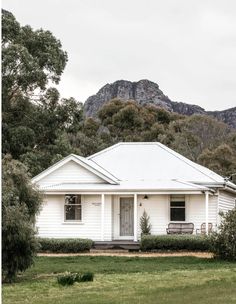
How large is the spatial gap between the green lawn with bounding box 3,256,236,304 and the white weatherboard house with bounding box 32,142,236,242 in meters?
5.87

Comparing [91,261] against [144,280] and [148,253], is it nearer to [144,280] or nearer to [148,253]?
[148,253]

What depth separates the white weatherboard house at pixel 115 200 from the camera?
3198 cm

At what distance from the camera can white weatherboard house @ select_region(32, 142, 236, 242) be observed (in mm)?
31984

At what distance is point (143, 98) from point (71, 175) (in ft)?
194

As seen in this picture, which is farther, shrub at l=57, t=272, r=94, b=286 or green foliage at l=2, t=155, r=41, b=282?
green foliage at l=2, t=155, r=41, b=282

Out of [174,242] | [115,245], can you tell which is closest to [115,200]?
[115,245]

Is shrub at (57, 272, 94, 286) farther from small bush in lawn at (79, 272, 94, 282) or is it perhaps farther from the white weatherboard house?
the white weatherboard house

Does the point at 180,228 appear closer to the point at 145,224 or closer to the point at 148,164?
the point at 145,224

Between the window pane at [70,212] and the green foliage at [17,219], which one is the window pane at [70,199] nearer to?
the window pane at [70,212]

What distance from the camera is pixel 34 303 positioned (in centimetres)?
1373

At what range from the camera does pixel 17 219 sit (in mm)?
18578

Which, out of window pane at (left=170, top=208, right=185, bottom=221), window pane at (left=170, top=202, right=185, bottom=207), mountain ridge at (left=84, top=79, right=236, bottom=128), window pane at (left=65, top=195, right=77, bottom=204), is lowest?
window pane at (left=170, top=208, right=185, bottom=221)

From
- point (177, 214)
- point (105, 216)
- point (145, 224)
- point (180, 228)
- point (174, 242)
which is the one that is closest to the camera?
point (174, 242)

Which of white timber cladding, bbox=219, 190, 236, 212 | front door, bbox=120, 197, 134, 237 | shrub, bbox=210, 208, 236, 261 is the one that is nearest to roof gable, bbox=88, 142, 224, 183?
white timber cladding, bbox=219, 190, 236, 212
